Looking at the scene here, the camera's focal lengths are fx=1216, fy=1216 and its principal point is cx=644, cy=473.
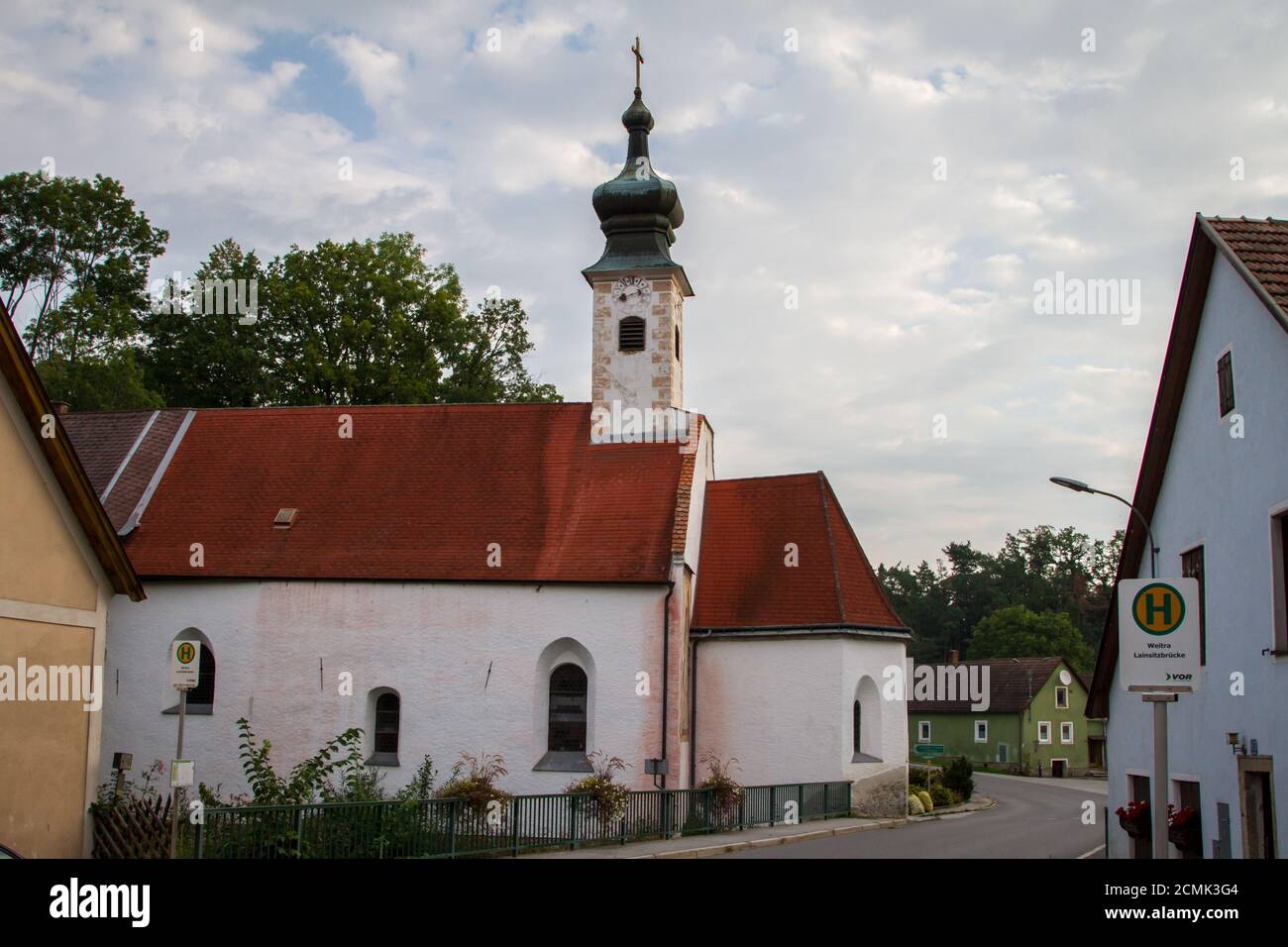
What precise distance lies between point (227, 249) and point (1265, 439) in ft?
125

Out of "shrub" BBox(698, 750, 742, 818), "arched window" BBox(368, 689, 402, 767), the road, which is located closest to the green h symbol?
the road

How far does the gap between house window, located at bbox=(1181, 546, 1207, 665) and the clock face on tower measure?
18877 mm

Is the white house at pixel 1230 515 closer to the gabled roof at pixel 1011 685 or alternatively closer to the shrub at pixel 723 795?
the shrub at pixel 723 795

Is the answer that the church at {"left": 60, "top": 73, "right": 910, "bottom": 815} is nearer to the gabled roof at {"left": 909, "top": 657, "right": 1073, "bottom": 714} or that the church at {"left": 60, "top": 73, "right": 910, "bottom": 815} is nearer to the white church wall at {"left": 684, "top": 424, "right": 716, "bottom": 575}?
the white church wall at {"left": 684, "top": 424, "right": 716, "bottom": 575}

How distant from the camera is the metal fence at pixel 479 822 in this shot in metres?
14.7

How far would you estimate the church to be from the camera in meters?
26.5

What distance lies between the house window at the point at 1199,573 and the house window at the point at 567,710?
592 inches

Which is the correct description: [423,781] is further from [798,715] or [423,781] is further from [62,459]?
[62,459]

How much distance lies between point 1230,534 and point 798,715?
1528 centimetres

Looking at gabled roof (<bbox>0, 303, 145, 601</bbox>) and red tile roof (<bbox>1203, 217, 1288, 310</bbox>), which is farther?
gabled roof (<bbox>0, 303, 145, 601</bbox>)

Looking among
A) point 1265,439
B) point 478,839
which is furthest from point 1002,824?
point 1265,439

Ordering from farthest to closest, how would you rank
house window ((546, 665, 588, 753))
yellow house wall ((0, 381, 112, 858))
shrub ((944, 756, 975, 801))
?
shrub ((944, 756, 975, 801)) < house window ((546, 665, 588, 753)) < yellow house wall ((0, 381, 112, 858))

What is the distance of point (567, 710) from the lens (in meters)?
26.8
